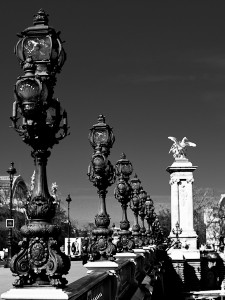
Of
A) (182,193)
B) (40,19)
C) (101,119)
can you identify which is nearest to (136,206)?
(101,119)

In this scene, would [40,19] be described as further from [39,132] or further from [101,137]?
[101,137]

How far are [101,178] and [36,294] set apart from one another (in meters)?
8.24

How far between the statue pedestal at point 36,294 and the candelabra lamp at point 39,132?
0.13 m

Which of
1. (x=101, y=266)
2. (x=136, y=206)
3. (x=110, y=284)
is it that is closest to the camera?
(x=110, y=284)

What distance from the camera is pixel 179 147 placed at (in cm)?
8925

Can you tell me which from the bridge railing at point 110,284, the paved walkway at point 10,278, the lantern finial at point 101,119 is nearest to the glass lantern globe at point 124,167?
the bridge railing at point 110,284

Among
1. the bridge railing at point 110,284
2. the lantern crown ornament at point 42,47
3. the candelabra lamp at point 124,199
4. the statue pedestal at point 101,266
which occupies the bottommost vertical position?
the bridge railing at point 110,284

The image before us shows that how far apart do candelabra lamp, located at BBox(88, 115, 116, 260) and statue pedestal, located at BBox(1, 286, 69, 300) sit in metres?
7.13

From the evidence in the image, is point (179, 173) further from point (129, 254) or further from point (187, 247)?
point (129, 254)

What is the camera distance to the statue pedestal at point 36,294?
8.22m

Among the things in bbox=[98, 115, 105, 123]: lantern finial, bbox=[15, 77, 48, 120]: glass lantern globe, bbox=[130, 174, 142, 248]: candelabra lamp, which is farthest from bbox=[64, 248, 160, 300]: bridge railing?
bbox=[130, 174, 142, 248]: candelabra lamp

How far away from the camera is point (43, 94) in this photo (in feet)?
29.6

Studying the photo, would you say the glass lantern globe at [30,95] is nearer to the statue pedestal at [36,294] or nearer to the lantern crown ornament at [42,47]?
the lantern crown ornament at [42,47]

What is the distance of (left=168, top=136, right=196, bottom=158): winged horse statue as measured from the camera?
89500 mm
